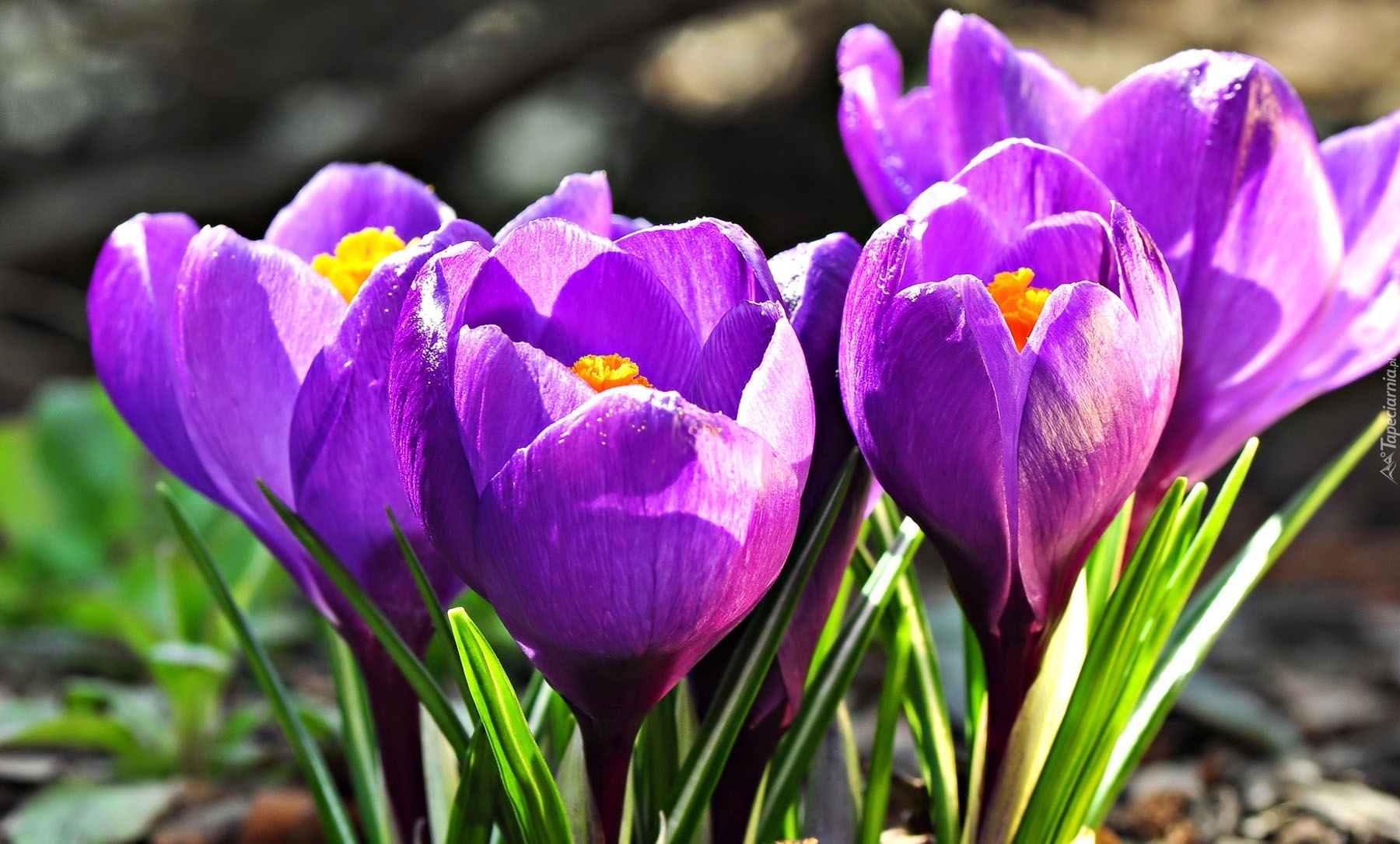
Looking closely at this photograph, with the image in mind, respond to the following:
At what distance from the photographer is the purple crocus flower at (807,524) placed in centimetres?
67

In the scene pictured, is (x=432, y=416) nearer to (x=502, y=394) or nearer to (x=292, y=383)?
(x=502, y=394)

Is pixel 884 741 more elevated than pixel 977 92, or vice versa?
pixel 977 92

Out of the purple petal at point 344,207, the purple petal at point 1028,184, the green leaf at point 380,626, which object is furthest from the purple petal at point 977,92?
the green leaf at point 380,626

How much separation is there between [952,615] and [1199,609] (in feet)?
2.65

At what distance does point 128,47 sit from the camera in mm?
3117

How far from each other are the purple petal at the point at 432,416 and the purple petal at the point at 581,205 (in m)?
0.14

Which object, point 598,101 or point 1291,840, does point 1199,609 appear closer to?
point 1291,840

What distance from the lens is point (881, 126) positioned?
2.50 ft

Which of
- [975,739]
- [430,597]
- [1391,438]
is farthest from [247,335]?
[1391,438]

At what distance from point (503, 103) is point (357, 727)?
2.14 metres

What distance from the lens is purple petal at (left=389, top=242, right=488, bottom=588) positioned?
550 millimetres

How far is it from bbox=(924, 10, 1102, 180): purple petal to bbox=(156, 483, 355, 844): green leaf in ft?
1.66

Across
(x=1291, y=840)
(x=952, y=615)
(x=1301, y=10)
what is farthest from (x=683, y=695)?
(x=1301, y=10)

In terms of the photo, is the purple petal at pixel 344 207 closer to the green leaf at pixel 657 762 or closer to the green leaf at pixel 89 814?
the green leaf at pixel 657 762
